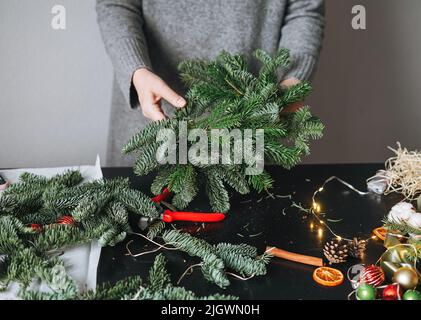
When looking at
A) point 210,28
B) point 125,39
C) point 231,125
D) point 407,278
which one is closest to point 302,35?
point 210,28

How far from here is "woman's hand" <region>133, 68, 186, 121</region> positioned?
1.10 m

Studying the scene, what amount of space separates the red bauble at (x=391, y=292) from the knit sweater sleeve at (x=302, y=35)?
71cm

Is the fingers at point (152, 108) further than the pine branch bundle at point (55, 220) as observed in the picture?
Yes

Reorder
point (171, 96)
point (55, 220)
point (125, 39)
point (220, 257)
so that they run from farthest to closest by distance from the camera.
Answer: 1. point (125, 39)
2. point (171, 96)
3. point (55, 220)
4. point (220, 257)

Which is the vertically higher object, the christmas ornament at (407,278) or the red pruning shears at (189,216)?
the red pruning shears at (189,216)

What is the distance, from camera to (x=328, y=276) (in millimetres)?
791

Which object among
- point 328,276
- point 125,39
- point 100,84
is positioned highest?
point 125,39

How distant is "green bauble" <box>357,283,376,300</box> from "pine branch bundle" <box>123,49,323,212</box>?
0.29 m

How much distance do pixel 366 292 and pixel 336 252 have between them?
12 cm

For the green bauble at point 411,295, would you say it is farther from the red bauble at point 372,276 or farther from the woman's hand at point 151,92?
the woman's hand at point 151,92

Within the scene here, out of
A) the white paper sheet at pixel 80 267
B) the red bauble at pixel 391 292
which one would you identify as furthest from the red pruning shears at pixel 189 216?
the red bauble at pixel 391 292

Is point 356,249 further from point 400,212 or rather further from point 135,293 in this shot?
point 135,293

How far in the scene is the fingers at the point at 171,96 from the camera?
1017 millimetres
